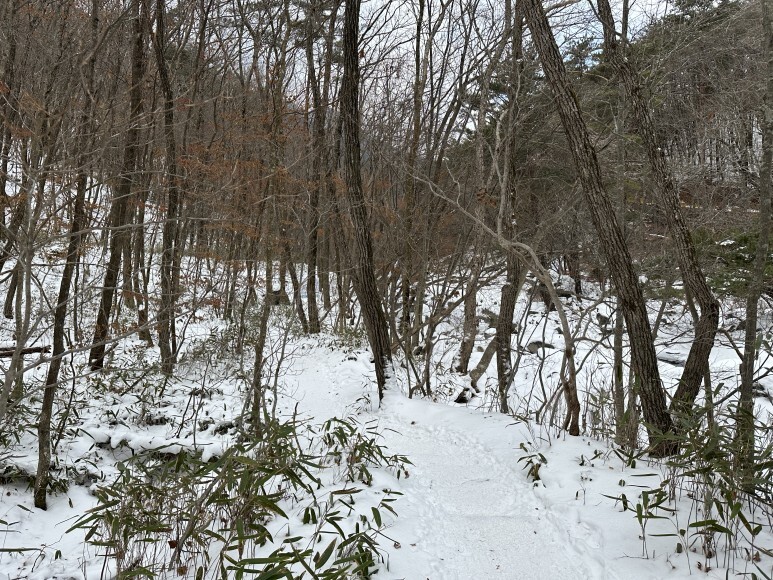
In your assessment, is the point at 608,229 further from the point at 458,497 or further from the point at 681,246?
the point at 458,497

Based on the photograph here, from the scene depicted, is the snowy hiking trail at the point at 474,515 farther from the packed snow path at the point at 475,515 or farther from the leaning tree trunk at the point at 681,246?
the leaning tree trunk at the point at 681,246

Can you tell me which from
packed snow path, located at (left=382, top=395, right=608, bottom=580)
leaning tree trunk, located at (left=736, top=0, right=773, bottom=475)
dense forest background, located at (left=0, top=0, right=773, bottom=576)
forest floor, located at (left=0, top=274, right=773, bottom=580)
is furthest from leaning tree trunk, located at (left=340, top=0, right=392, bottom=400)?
leaning tree trunk, located at (left=736, top=0, right=773, bottom=475)

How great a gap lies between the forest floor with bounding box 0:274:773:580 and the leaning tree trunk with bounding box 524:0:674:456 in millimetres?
505

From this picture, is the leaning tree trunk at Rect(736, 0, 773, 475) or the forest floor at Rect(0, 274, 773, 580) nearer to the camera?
the forest floor at Rect(0, 274, 773, 580)

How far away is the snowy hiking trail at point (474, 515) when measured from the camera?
8.89 ft

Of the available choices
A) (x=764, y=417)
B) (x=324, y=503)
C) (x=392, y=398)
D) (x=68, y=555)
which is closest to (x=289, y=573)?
(x=324, y=503)

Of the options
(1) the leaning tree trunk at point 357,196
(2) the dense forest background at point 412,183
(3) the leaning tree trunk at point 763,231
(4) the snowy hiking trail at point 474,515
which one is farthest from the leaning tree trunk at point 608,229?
(1) the leaning tree trunk at point 357,196

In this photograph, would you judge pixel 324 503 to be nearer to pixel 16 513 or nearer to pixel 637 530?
pixel 637 530

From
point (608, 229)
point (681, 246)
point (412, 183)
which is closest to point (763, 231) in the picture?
point (681, 246)

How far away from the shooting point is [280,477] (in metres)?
3.75

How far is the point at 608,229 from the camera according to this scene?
4.13 metres

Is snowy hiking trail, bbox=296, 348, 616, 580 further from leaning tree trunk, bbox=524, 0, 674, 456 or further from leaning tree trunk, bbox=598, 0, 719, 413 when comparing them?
leaning tree trunk, bbox=598, 0, 719, 413

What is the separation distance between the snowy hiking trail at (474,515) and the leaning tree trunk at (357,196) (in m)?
1.48

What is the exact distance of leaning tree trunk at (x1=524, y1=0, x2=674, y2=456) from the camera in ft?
13.3
